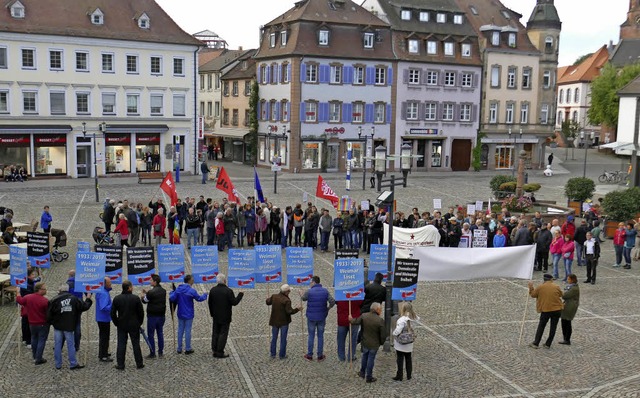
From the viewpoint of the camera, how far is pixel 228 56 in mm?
73938

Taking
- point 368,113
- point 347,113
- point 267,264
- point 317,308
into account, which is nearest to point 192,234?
point 267,264

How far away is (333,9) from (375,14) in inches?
191

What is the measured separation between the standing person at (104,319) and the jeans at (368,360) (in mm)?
4813

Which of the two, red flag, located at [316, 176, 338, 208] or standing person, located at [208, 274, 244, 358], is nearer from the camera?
standing person, located at [208, 274, 244, 358]

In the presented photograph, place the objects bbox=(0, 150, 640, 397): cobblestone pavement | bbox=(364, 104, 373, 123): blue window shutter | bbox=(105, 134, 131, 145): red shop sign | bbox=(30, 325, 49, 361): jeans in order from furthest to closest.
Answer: bbox=(364, 104, 373, 123): blue window shutter, bbox=(105, 134, 131, 145): red shop sign, bbox=(30, 325, 49, 361): jeans, bbox=(0, 150, 640, 397): cobblestone pavement

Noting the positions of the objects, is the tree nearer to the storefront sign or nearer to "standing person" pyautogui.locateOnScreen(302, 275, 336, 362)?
the storefront sign

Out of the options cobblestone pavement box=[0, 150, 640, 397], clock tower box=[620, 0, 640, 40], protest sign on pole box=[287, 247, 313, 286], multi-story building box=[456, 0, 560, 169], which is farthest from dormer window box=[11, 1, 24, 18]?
clock tower box=[620, 0, 640, 40]

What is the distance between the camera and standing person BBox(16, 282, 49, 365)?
43.5 feet

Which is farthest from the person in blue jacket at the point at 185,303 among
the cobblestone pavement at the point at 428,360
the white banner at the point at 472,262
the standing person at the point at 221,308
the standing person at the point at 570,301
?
the standing person at the point at 570,301

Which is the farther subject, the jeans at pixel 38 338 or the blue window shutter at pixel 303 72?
the blue window shutter at pixel 303 72

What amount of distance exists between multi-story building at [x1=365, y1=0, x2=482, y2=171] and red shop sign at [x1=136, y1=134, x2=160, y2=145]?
750 inches

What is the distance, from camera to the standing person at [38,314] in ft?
43.5

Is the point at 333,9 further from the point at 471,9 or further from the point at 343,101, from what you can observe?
the point at 471,9

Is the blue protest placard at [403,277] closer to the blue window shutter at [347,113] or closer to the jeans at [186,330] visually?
the jeans at [186,330]
